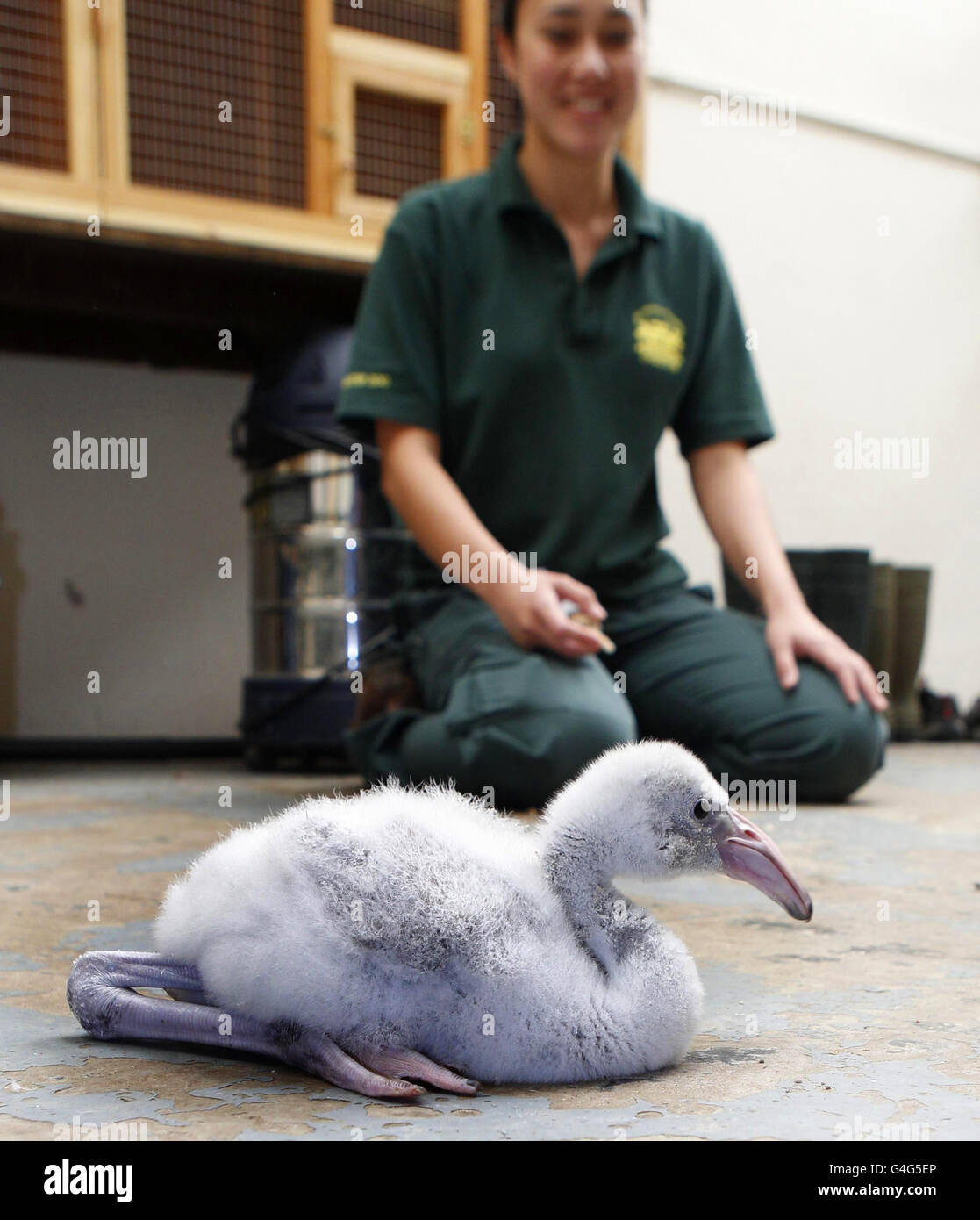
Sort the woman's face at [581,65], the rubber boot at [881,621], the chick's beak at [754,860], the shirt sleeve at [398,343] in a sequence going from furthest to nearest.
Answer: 1. the rubber boot at [881,621]
2. the shirt sleeve at [398,343]
3. the woman's face at [581,65]
4. the chick's beak at [754,860]

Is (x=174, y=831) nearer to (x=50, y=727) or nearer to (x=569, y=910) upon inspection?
(x=569, y=910)

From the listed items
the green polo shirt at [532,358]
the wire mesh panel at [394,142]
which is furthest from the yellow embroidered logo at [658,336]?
the wire mesh panel at [394,142]

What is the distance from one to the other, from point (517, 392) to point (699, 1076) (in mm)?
1713

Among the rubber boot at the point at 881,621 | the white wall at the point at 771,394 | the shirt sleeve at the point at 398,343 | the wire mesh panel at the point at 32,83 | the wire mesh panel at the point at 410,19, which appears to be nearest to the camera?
the shirt sleeve at the point at 398,343

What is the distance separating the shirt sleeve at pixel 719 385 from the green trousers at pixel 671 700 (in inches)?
13.2

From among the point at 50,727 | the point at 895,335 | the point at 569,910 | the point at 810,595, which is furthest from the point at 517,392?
the point at 895,335

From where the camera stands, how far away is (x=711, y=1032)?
1072 mm

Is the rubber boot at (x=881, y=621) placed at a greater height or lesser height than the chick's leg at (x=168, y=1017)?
greater

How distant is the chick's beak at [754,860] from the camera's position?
101 cm

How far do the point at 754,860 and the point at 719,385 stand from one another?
1778 mm

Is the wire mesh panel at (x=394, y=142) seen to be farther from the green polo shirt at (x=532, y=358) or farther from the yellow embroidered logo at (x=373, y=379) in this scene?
the yellow embroidered logo at (x=373, y=379)

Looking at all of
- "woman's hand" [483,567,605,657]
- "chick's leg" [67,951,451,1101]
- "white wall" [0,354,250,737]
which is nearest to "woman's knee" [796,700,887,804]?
"woman's hand" [483,567,605,657]

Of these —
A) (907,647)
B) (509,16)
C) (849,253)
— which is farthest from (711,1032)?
(849,253)

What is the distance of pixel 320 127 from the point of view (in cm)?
370
